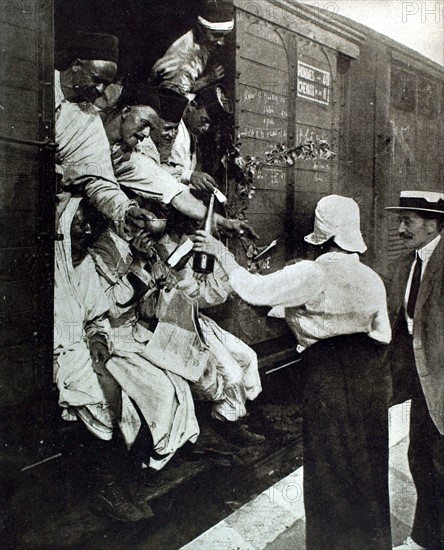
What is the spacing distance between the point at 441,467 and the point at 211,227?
5.92 feet

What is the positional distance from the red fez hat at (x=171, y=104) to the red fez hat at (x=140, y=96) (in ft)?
0.09

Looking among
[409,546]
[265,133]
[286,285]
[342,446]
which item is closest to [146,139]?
[265,133]

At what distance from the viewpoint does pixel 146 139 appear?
2291 mm

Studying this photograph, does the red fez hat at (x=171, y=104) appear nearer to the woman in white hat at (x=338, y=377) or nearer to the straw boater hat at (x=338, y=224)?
the woman in white hat at (x=338, y=377)

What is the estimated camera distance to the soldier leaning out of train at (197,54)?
232cm

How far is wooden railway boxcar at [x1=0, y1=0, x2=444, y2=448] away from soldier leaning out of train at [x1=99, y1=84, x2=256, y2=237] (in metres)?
0.14

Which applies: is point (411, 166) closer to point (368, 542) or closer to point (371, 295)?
point (371, 295)

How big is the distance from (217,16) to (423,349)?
77.7 inches

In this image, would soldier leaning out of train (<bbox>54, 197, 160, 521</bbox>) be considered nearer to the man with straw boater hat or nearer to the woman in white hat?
the woman in white hat

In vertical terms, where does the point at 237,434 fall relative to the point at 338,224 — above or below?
below

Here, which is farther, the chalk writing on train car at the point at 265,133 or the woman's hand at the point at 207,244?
the chalk writing on train car at the point at 265,133

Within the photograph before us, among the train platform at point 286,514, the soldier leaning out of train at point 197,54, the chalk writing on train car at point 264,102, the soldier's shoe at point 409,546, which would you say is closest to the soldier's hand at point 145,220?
the soldier leaning out of train at point 197,54

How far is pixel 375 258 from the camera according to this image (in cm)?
282

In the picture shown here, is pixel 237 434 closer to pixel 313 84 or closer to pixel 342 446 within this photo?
pixel 342 446
